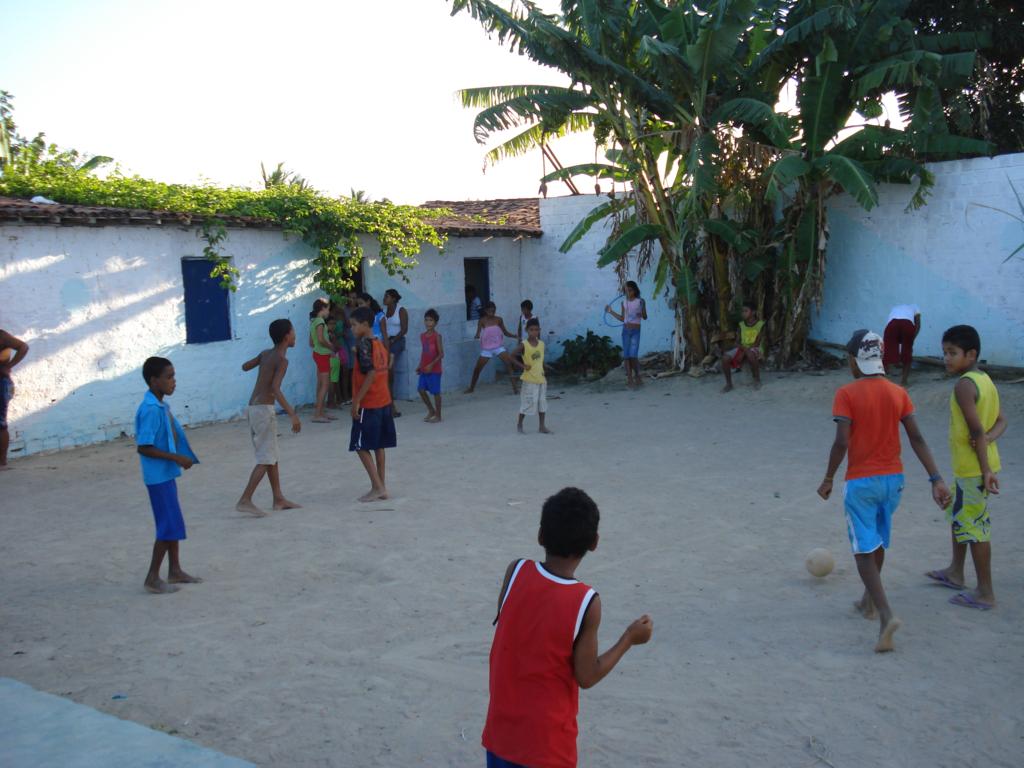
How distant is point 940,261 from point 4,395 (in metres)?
12.9

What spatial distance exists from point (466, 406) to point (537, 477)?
540 cm

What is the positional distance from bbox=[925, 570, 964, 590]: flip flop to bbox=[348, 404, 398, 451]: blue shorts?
4577mm

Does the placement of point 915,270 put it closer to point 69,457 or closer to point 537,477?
point 537,477

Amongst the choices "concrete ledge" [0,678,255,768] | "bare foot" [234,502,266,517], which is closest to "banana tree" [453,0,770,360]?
"bare foot" [234,502,266,517]

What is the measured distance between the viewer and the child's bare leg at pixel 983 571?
17.1 feet

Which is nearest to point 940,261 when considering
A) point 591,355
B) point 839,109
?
point 839,109

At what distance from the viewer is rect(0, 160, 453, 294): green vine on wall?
11.6 m

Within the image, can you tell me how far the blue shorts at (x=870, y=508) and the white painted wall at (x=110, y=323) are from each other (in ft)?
Result: 31.1

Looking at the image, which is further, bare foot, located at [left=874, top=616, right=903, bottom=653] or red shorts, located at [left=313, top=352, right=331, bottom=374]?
red shorts, located at [left=313, top=352, right=331, bottom=374]

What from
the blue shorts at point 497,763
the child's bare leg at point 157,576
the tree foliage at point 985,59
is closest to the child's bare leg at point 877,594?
the blue shorts at point 497,763

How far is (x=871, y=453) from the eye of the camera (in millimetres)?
4785

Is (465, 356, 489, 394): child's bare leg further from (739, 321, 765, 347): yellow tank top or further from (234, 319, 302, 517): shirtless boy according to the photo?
(234, 319, 302, 517): shirtless boy

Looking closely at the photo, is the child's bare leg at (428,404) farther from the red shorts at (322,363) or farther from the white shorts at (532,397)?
the white shorts at (532,397)

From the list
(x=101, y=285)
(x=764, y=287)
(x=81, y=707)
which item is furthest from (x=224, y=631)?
(x=764, y=287)
